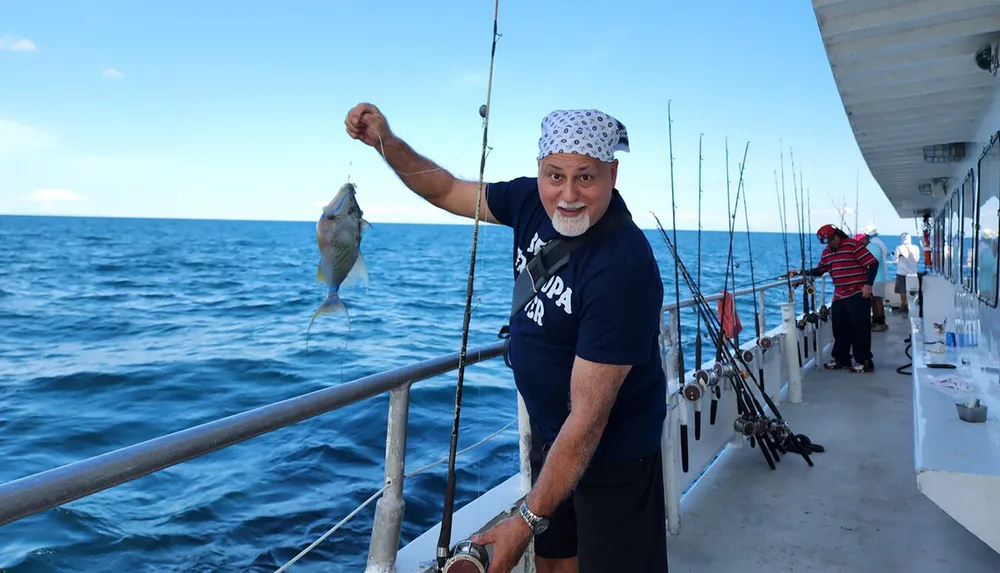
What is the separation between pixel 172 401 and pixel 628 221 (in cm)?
768

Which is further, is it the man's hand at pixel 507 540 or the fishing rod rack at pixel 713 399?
the fishing rod rack at pixel 713 399

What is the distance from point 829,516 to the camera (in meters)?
3.51

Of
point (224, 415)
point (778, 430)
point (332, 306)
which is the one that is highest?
point (332, 306)

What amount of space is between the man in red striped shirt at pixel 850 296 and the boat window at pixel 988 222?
2.51 m

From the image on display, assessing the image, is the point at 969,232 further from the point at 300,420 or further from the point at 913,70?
the point at 300,420

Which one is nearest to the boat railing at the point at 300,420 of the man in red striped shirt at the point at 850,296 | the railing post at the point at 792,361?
the railing post at the point at 792,361

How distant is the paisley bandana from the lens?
1.60 metres

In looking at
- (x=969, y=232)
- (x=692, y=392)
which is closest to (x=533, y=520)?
(x=692, y=392)

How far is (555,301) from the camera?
5.42ft

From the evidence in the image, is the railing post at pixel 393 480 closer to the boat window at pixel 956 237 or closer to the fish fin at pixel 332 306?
the fish fin at pixel 332 306

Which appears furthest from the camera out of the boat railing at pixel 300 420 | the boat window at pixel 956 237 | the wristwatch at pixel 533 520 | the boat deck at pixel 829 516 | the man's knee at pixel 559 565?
the boat window at pixel 956 237

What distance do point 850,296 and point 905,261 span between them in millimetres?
6469

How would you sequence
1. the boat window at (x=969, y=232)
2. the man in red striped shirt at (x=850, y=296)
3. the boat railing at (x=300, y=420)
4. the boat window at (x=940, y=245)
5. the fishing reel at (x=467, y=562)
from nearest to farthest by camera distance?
1. the boat railing at (x=300, y=420)
2. the fishing reel at (x=467, y=562)
3. the boat window at (x=969, y=232)
4. the man in red striped shirt at (x=850, y=296)
5. the boat window at (x=940, y=245)

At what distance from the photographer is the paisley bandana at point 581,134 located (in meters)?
1.60
